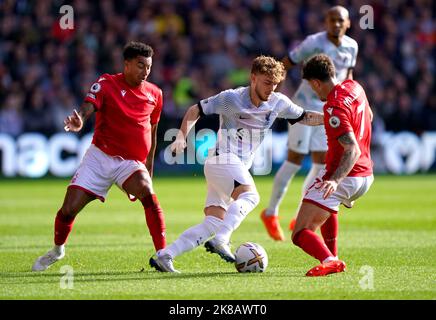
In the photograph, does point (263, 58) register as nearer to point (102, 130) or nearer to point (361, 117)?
point (361, 117)

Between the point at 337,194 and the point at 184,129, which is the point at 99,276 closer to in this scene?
the point at 184,129

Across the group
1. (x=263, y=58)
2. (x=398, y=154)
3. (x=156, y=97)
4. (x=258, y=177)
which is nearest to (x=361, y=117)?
(x=263, y=58)

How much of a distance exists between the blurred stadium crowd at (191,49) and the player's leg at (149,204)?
1228cm

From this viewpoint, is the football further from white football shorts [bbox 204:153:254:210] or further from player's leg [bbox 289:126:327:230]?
player's leg [bbox 289:126:327:230]

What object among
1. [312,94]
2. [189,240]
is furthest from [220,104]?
[312,94]

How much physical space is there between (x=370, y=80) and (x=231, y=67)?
338cm

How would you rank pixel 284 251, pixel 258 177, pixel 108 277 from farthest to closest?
1. pixel 258 177
2. pixel 284 251
3. pixel 108 277

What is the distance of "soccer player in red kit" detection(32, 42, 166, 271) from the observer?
8.51 m

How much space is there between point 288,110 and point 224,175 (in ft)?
2.97

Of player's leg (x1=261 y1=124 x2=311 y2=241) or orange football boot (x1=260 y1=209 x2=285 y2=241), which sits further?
player's leg (x1=261 y1=124 x2=311 y2=241)

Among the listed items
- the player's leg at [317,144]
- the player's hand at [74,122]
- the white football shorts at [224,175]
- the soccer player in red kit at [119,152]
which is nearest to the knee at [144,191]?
the soccer player in red kit at [119,152]

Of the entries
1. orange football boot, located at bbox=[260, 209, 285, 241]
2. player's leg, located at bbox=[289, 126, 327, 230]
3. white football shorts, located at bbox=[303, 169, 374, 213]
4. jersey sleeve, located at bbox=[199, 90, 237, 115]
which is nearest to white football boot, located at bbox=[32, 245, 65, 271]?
jersey sleeve, located at bbox=[199, 90, 237, 115]

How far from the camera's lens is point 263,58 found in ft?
27.1
